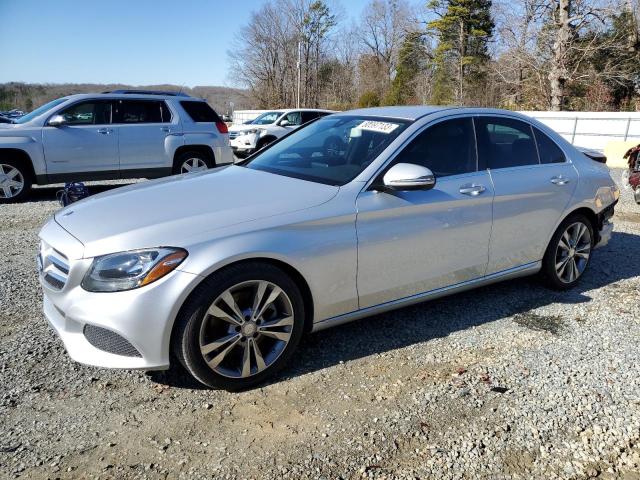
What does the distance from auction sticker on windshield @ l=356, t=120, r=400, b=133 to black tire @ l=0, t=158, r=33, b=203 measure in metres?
6.91

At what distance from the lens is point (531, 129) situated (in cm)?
444

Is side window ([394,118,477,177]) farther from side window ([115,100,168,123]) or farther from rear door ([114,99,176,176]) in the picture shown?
side window ([115,100,168,123])

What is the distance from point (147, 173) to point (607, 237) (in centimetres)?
743

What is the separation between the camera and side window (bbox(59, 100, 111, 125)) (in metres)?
8.63

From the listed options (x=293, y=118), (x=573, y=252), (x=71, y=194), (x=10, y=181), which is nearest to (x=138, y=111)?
(x=10, y=181)

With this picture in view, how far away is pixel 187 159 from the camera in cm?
970

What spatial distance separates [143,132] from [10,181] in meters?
2.28

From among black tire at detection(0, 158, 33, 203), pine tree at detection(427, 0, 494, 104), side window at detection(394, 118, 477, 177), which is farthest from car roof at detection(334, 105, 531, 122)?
pine tree at detection(427, 0, 494, 104)

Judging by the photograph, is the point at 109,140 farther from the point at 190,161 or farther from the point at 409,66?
the point at 409,66

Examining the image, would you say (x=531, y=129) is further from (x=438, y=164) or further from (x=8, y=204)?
(x=8, y=204)

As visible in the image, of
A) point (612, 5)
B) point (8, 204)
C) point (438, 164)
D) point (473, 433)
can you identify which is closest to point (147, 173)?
point (8, 204)

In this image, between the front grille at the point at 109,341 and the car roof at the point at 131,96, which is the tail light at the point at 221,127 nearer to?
the car roof at the point at 131,96

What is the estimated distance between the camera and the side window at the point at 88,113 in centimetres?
863

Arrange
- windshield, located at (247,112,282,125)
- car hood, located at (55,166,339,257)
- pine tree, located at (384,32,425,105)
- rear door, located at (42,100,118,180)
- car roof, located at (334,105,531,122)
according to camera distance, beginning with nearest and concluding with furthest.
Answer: car hood, located at (55,166,339,257)
car roof, located at (334,105,531,122)
rear door, located at (42,100,118,180)
windshield, located at (247,112,282,125)
pine tree, located at (384,32,425,105)
